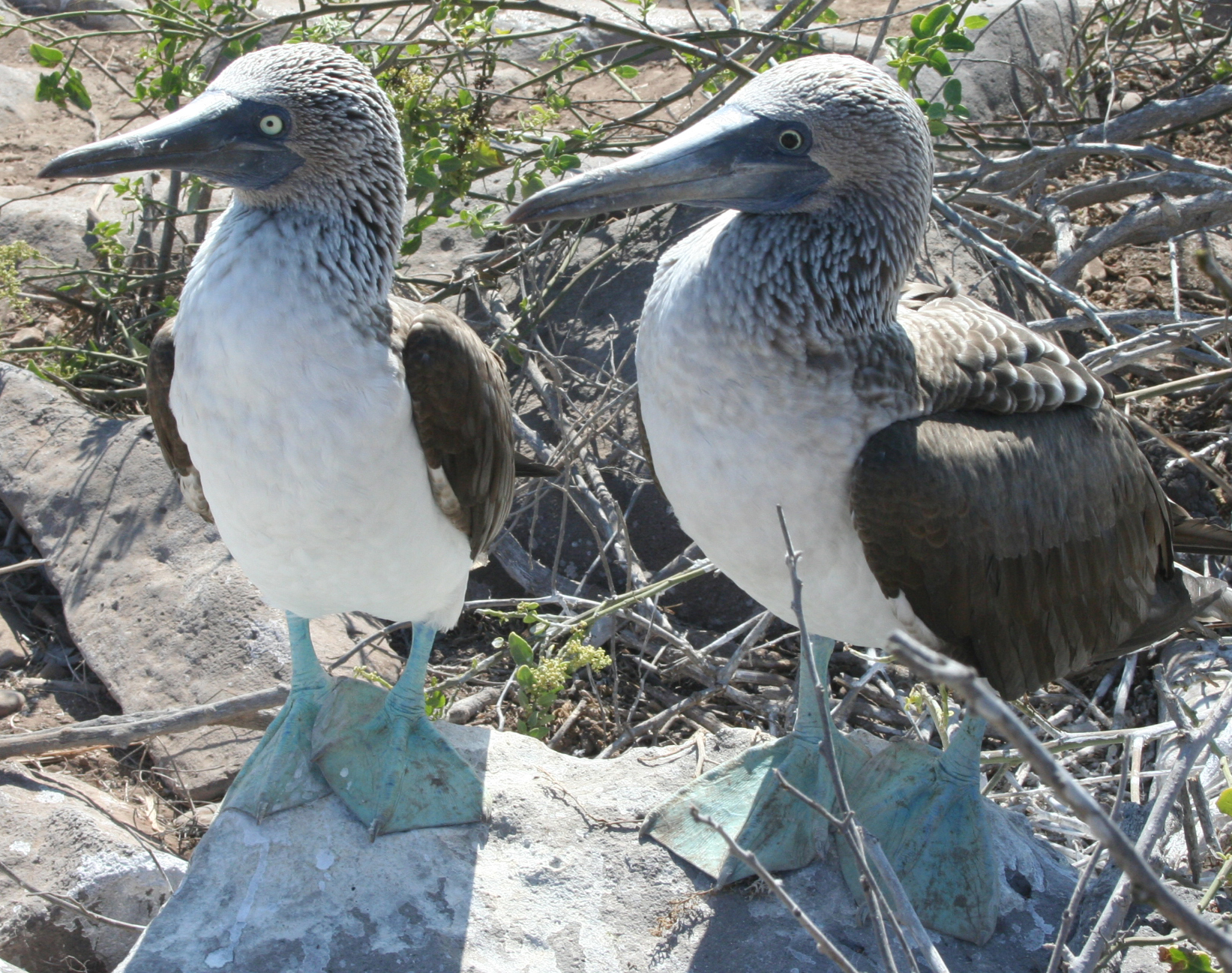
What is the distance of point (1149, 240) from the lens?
4.86 metres

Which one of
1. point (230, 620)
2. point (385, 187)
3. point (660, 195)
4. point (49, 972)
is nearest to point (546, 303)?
point (230, 620)

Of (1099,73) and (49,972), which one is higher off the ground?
(1099,73)

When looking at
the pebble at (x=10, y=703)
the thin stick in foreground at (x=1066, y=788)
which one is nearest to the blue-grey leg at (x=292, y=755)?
the pebble at (x=10, y=703)

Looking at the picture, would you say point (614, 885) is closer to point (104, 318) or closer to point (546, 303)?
point (546, 303)

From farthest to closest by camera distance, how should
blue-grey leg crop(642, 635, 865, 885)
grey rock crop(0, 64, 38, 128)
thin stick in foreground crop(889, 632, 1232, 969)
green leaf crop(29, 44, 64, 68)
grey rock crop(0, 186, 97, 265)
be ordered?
grey rock crop(0, 64, 38, 128) < grey rock crop(0, 186, 97, 265) < green leaf crop(29, 44, 64, 68) < blue-grey leg crop(642, 635, 865, 885) < thin stick in foreground crop(889, 632, 1232, 969)

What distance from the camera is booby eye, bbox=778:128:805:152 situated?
2277 mm

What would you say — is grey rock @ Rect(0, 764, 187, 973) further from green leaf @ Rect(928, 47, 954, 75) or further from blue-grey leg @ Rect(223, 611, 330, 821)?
green leaf @ Rect(928, 47, 954, 75)

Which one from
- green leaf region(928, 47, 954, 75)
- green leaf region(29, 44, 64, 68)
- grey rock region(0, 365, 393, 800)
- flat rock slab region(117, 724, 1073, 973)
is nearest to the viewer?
flat rock slab region(117, 724, 1073, 973)

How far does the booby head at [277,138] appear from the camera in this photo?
228 cm

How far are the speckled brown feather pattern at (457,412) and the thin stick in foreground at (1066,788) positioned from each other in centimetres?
155

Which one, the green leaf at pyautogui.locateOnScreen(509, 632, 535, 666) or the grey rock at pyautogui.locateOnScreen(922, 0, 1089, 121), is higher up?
the grey rock at pyautogui.locateOnScreen(922, 0, 1089, 121)

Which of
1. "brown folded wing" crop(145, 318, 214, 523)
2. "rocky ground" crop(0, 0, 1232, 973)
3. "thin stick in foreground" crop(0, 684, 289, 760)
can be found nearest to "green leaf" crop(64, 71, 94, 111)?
"rocky ground" crop(0, 0, 1232, 973)

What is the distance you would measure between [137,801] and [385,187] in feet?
6.73

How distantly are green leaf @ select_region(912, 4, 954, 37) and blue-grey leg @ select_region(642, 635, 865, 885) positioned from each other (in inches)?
71.2
